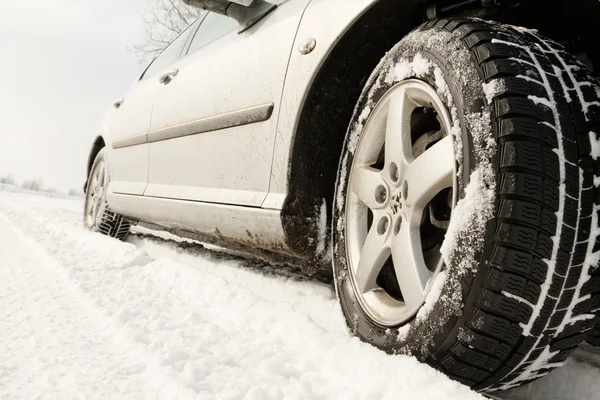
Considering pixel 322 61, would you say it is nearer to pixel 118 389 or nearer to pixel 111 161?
pixel 118 389

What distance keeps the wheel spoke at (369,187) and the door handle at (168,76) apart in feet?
5.20

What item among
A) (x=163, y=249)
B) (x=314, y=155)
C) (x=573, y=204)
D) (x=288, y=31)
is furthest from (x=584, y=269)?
(x=163, y=249)

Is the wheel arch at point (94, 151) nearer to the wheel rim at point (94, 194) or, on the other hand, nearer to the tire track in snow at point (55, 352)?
the wheel rim at point (94, 194)

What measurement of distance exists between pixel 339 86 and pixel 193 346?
973mm

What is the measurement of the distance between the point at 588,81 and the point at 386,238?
1.99 feet

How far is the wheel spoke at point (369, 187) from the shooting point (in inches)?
53.0

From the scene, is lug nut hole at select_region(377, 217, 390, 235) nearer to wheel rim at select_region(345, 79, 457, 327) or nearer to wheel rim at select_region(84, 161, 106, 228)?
wheel rim at select_region(345, 79, 457, 327)

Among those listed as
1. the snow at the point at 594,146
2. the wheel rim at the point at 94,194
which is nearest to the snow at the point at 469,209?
the snow at the point at 594,146

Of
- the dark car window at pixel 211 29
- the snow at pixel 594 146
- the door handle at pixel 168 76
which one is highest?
the dark car window at pixel 211 29

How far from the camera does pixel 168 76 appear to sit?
2.70 metres

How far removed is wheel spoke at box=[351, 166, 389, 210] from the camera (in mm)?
1347

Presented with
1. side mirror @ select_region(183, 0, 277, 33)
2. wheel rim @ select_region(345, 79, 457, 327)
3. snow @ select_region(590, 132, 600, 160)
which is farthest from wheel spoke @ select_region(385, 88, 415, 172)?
side mirror @ select_region(183, 0, 277, 33)

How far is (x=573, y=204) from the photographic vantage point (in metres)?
0.94

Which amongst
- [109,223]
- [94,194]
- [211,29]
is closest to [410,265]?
[211,29]
